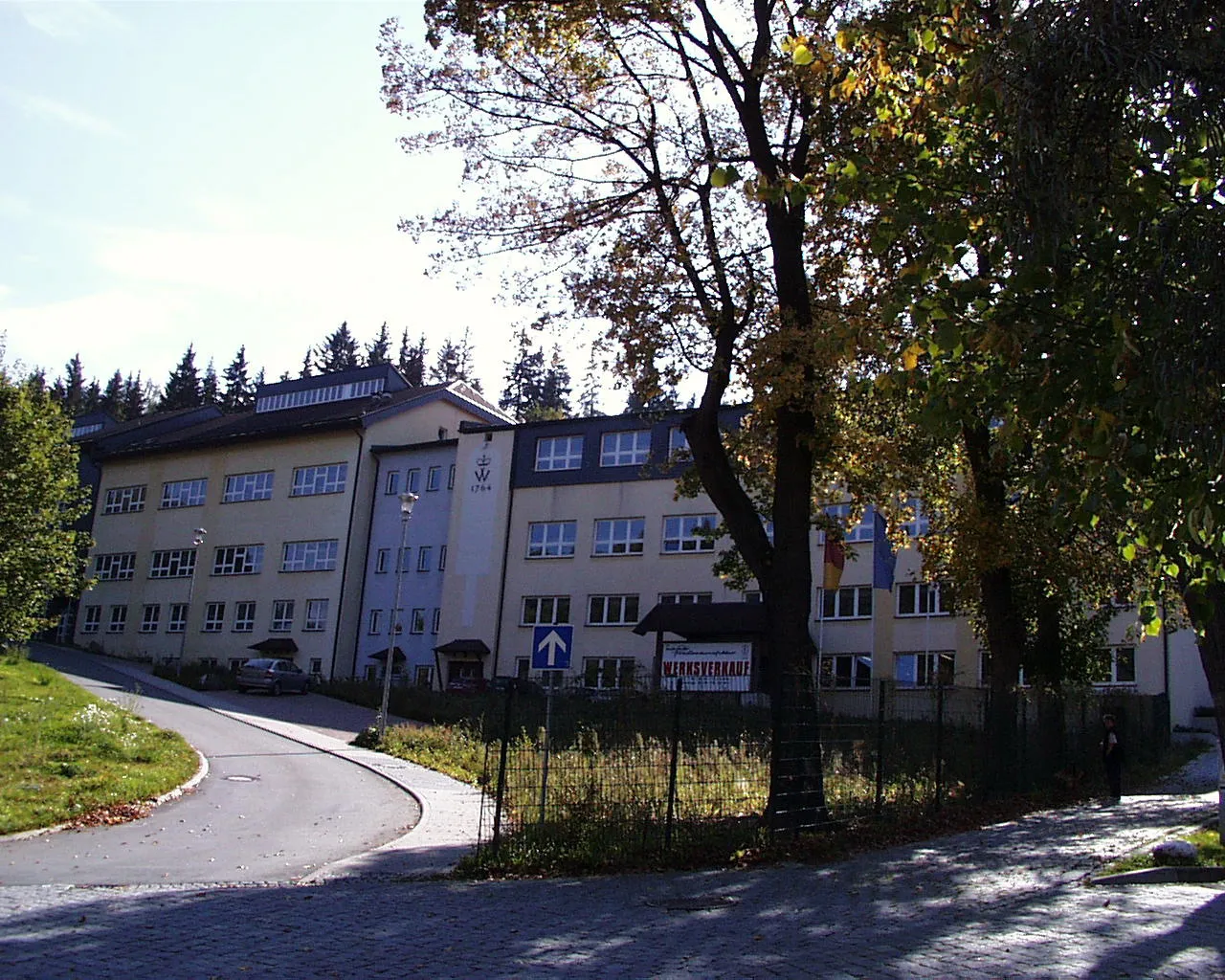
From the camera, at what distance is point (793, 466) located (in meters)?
16.0

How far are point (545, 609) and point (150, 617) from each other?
24.0 metres

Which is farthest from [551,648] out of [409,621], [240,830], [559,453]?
[409,621]

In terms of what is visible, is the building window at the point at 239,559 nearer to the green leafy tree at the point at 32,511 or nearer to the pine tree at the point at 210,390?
the green leafy tree at the point at 32,511

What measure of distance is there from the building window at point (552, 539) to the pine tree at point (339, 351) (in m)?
69.3

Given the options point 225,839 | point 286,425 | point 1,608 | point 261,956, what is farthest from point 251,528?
point 261,956

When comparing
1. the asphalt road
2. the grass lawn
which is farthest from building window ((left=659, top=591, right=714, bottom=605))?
the grass lawn

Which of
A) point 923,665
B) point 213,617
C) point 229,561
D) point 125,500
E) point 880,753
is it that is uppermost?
point 125,500

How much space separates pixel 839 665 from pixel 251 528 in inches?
1195

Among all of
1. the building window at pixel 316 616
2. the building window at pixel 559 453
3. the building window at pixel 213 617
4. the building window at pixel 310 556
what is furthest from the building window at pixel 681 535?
the building window at pixel 213 617

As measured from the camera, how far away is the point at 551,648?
1530cm

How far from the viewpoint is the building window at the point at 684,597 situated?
156 feet

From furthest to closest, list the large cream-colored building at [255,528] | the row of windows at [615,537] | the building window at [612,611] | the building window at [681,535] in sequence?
1. the large cream-colored building at [255,528]
2. the building window at [612,611]
3. the row of windows at [615,537]
4. the building window at [681,535]

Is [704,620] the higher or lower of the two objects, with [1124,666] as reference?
higher

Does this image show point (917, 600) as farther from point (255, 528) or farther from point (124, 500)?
point (124, 500)
